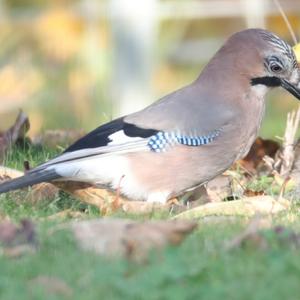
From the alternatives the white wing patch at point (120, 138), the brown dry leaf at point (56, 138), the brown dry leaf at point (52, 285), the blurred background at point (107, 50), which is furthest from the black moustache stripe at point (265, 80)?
the blurred background at point (107, 50)

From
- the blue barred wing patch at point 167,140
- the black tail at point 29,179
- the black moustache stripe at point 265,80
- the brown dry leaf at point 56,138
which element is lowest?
the brown dry leaf at point 56,138

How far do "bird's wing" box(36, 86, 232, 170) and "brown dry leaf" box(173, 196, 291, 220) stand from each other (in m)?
0.66

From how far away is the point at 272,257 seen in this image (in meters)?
4.14

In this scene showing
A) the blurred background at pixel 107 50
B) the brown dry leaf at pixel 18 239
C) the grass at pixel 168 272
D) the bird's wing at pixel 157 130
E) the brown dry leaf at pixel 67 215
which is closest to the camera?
the grass at pixel 168 272

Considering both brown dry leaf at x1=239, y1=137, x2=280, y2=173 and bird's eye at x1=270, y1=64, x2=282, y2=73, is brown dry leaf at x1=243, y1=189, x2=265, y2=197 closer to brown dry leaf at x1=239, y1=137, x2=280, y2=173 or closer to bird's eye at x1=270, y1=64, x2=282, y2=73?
bird's eye at x1=270, y1=64, x2=282, y2=73

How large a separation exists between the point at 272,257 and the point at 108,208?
1537 millimetres

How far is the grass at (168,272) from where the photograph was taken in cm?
386

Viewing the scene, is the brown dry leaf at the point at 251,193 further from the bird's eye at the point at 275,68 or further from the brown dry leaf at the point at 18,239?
the brown dry leaf at the point at 18,239

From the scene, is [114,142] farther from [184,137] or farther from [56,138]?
[56,138]

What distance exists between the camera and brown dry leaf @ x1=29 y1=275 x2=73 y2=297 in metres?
3.93

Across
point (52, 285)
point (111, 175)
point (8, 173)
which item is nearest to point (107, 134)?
point (111, 175)

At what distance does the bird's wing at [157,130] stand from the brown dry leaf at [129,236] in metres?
1.50

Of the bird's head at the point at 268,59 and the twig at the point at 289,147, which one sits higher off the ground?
the bird's head at the point at 268,59

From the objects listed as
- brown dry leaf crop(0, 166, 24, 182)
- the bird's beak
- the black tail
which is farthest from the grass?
the bird's beak
